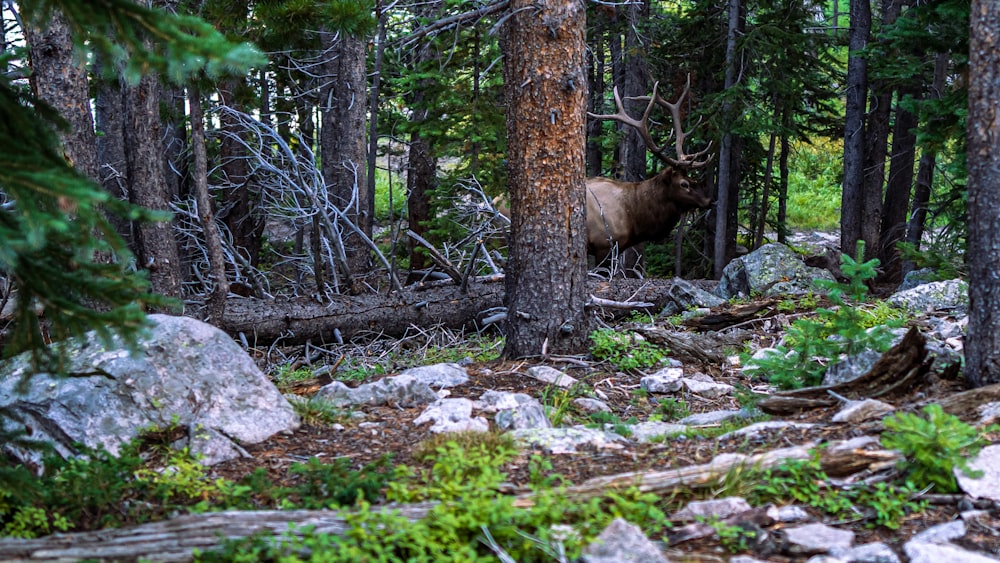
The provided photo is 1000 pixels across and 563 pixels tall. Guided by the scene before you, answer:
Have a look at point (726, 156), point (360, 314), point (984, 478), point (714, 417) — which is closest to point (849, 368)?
point (714, 417)

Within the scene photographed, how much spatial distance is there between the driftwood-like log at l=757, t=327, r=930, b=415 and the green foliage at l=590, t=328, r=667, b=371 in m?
1.79

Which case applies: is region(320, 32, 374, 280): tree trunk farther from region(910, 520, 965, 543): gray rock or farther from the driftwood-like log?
region(910, 520, 965, 543): gray rock

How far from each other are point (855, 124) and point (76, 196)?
13.3 m

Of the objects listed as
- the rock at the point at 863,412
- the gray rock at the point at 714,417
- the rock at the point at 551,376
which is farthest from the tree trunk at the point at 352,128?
the rock at the point at 863,412

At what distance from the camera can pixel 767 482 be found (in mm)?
3799

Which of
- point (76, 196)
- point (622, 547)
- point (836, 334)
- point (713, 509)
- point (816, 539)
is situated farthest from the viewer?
point (836, 334)

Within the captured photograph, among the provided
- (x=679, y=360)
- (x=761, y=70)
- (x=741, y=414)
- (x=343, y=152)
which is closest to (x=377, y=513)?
(x=741, y=414)

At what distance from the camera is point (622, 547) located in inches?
121

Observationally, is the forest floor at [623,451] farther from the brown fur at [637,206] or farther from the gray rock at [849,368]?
the brown fur at [637,206]

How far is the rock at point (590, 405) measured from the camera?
566 cm

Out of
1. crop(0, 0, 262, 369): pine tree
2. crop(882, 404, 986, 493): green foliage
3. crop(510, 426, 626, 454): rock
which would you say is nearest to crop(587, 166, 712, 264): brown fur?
crop(510, 426, 626, 454): rock

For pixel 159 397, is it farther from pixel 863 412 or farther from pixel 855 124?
pixel 855 124

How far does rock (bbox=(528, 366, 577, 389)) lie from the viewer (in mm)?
6100

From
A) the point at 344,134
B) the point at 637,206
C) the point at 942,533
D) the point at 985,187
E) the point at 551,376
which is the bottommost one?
the point at 551,376
